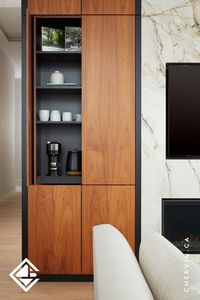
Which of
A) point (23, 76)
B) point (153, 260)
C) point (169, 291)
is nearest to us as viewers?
point (169, 291)

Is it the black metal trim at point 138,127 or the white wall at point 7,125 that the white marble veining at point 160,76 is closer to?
the black metal trim at point 138,127

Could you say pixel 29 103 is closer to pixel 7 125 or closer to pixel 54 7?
pixel 54 7

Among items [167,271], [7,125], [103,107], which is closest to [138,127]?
[103,107]

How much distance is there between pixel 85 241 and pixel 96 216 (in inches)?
8.5

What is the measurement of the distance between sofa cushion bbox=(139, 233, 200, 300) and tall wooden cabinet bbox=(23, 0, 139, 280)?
6.57 feet

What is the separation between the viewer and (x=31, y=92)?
3.26m

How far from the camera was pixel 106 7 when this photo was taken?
10.5 ft

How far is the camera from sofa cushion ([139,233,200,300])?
79 cm

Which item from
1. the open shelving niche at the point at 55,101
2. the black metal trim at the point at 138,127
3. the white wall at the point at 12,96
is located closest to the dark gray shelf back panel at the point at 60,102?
the open shelving niche at the point at 55,101

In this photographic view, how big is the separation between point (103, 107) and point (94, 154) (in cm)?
38

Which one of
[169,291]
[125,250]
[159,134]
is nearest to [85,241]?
[159,134]

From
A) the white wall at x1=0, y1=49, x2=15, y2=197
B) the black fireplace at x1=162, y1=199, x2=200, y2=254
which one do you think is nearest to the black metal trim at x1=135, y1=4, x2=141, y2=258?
the black fireplace at x1=162, y1=199, x2=200, y2=254

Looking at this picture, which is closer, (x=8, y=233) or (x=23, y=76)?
(x=23, y=76)

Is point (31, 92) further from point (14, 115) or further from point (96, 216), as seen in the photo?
point (14, 115)
